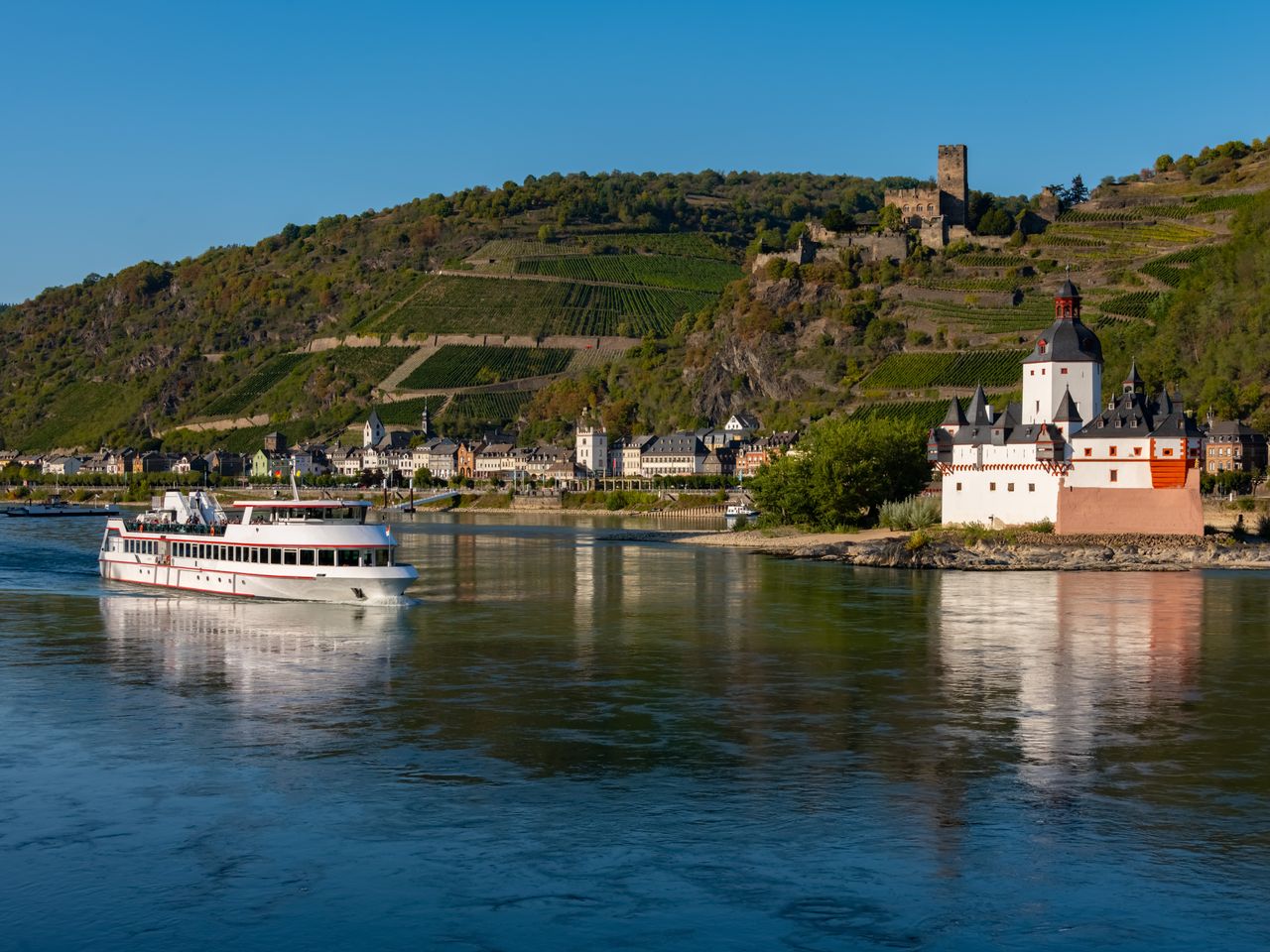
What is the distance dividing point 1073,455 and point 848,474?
13.0 meters

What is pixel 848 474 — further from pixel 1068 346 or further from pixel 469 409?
pixel 469 409

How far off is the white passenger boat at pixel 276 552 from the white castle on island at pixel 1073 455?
3553 centimetres

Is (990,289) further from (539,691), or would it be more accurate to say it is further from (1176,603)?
(539,691)

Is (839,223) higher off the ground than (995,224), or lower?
higher

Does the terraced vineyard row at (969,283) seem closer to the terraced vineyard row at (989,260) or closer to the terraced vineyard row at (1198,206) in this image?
the terraced vineyard row at (989,260)

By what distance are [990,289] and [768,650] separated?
116693 mm

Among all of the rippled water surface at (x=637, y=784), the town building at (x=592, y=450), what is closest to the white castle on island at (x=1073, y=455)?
the rippled water surface at (x=637, y=784)

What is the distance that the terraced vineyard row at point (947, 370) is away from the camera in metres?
128

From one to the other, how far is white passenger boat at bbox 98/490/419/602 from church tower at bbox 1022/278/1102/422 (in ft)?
126

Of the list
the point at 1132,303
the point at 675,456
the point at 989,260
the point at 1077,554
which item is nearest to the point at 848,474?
the point at 1077,554

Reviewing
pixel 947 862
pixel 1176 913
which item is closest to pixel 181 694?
pixel 947 862

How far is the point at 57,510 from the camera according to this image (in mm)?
144375

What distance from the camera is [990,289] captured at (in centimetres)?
14650

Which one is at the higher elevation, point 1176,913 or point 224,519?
point 224,519
